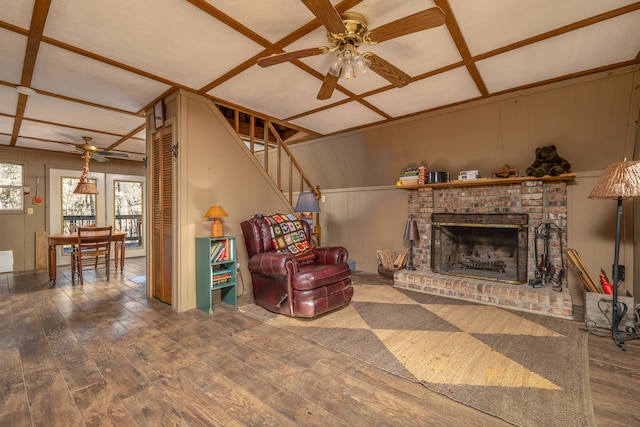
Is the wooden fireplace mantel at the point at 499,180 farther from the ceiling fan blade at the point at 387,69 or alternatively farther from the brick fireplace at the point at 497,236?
the ceiling fan blade at the point at 387,69

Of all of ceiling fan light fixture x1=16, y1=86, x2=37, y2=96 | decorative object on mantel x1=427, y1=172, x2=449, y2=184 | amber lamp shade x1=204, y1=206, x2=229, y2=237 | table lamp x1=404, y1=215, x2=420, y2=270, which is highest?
ceiling fan light fixture x1=16, y1=86, x2=37, y2=96

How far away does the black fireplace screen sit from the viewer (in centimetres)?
372

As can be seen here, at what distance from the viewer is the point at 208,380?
1.92 metres

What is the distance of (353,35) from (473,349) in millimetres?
2455

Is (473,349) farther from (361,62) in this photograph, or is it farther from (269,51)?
(269,51)

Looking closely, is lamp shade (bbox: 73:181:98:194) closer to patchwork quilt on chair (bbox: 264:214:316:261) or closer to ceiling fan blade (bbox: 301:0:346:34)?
patchwork quilt on chair (bbox: 264:214:316:261)

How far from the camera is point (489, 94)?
3414 millimetres

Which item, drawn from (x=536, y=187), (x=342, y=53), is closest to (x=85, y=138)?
(x=342, y=53)

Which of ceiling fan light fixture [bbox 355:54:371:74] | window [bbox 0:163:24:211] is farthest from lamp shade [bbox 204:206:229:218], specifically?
window [bbox 0:163:24:211]

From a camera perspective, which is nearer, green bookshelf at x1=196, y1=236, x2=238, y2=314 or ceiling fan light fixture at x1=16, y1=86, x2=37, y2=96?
ceiling fan light fixture at x1=16, y1=86, x2=37, y2=96

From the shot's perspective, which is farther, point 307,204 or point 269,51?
point 307,204

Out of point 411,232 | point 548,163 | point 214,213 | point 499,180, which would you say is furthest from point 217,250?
point 548,163

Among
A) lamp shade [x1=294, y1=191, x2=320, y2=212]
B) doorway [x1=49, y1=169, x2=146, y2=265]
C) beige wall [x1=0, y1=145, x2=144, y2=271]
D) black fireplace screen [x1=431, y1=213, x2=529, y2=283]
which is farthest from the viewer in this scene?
doorway [x1=49, y1=169, x2=146, y2=265]

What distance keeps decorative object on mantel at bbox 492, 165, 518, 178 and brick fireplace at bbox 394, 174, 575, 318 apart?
9 cm
